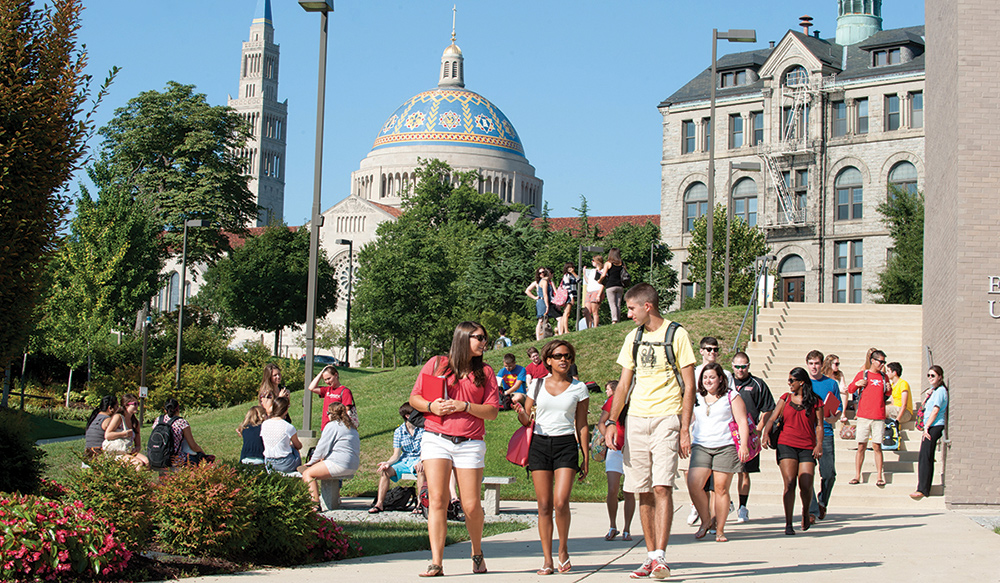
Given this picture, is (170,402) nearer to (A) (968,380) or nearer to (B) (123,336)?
(A) (968,380)

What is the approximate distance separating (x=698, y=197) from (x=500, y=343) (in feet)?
123

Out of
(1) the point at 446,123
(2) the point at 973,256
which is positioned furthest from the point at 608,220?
(2) the point at 973,256

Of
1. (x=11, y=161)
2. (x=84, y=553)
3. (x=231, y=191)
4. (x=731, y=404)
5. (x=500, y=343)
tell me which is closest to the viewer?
(x=84, y=553)

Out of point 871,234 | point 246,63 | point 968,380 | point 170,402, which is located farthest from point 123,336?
point 246,63

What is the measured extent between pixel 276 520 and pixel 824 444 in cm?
664

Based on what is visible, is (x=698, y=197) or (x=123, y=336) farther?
(x=698, y=197)

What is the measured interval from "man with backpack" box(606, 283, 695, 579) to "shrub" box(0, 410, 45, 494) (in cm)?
438

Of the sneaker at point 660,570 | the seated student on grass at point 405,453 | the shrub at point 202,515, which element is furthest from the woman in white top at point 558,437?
the seated student on grass at point 405,453

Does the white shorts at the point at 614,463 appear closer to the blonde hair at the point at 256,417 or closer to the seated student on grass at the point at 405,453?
the seated student on grass at the point at 405,453

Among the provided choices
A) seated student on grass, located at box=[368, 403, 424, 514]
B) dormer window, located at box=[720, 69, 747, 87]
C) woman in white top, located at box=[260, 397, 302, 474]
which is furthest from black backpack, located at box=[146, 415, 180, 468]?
dormer window, located at box=[720, 69, 747, 87]

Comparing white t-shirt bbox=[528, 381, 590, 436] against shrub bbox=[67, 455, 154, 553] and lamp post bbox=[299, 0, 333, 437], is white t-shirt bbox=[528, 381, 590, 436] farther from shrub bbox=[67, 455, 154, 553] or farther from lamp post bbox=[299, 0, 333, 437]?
lamp post bbox=[299, 0, 333, 437]

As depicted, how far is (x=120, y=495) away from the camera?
25.7 ft

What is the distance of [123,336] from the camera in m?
41.1

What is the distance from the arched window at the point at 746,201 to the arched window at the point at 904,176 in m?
8.05
